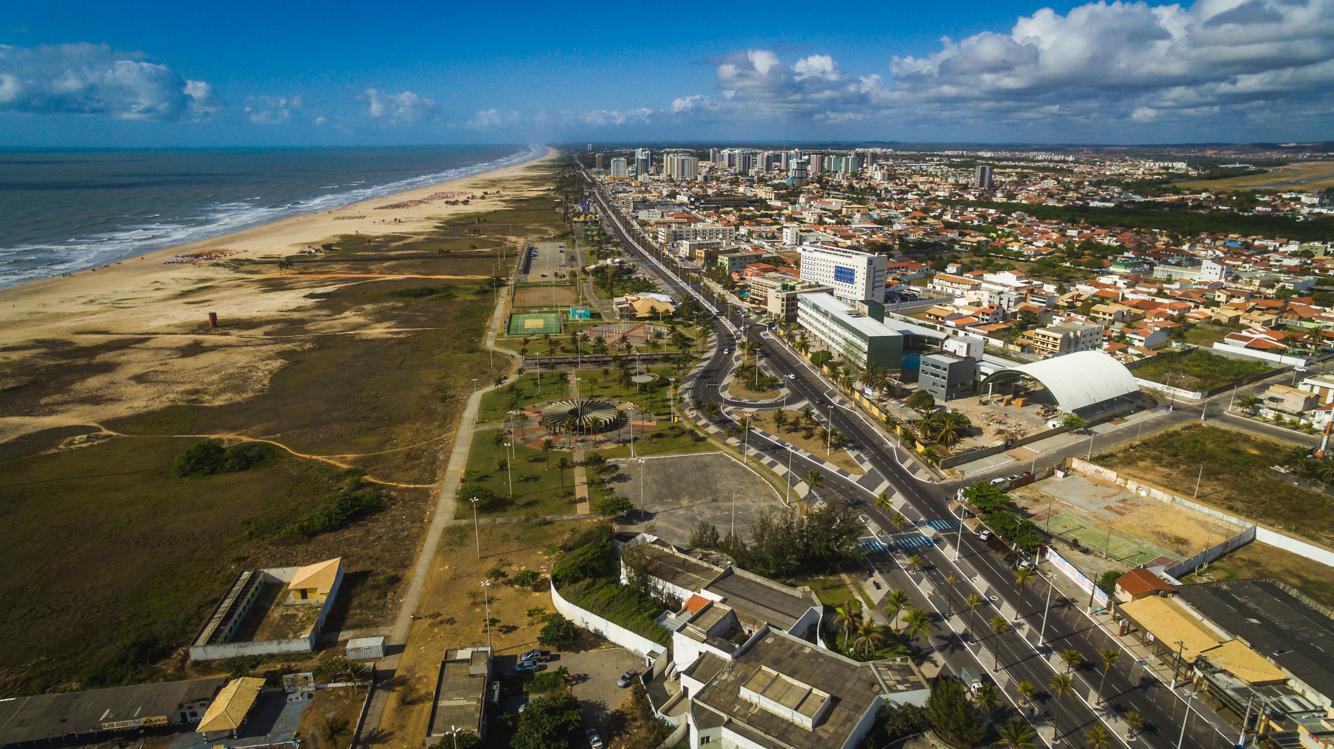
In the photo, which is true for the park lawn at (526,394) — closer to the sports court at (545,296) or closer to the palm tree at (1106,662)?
the sports court at (545,296)

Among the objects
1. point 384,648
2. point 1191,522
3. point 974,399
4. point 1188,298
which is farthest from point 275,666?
point 1188,298

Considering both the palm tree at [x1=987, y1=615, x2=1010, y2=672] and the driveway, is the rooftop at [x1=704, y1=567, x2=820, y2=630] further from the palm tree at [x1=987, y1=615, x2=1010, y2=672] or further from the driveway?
the palm tree at [x1=987, y1=615, x2=1010, y2=672]

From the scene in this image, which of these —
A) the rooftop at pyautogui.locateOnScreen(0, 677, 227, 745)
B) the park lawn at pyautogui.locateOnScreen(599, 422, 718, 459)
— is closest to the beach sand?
the park lawn at pyautogui.locateOnScreen(599, 422, 718, 459)

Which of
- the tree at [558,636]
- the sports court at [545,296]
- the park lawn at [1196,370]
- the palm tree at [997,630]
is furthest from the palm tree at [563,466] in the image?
the park lawn at [1196,370]

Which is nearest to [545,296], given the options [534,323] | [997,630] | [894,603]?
[534,323]

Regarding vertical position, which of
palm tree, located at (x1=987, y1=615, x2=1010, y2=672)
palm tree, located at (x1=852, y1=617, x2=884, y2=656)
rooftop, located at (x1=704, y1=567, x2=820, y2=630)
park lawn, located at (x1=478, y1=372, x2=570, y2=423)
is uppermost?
rooftop, located at (x1=704, y1=567, x2=820, y2=630)
